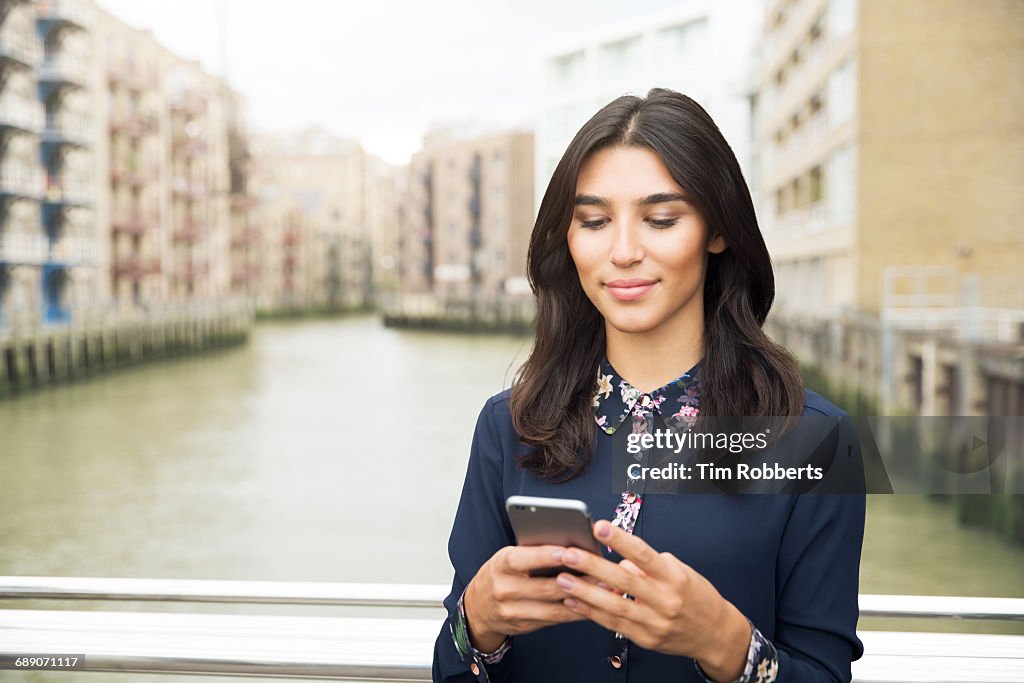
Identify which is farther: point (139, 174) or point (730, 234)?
point (139, 174)

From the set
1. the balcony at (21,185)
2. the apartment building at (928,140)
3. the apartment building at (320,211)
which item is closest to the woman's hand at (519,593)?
the apartment building at (928,140)

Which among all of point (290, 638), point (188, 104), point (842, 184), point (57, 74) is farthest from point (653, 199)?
point (188, 104)

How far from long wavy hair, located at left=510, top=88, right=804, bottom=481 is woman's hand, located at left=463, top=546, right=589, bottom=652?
0.14 meters

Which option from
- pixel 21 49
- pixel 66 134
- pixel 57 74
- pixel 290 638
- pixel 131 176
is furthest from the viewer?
pixel 131 176

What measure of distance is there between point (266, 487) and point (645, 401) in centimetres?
1713

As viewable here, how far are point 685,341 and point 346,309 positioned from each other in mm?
60076

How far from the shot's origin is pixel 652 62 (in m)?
30.9

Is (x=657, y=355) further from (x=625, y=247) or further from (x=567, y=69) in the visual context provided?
(x=567, y=69)

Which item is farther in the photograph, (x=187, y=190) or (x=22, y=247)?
(x=187, y=190)

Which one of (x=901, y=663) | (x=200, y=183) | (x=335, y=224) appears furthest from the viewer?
(x=335, y=224)

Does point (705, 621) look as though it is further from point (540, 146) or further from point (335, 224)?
point (335, 224)

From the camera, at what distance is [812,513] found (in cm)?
89

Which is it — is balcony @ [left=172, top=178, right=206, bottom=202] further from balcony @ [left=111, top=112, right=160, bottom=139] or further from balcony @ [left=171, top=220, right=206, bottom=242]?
balcony @ [left=111, top=112, right=160, bottom=139]

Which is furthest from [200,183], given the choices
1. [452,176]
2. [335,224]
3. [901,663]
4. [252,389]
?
[901,663]
